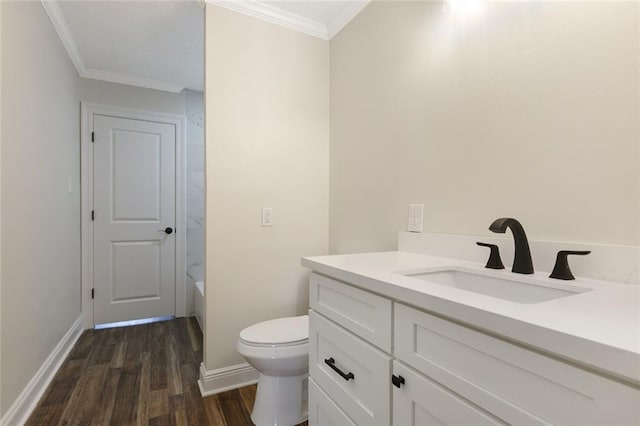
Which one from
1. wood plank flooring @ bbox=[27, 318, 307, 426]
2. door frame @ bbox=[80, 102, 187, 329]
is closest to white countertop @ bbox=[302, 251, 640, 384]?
wood plank flooring @ bbox=[27, 318, 307, 426]

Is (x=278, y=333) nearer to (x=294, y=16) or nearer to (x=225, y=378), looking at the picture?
(x=225, y=378)

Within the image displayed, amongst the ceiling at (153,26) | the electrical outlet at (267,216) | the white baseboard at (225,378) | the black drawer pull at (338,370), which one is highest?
the ceiling at (153,26)

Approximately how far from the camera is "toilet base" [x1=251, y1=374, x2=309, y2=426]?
1.54m

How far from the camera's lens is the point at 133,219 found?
303 centimetres

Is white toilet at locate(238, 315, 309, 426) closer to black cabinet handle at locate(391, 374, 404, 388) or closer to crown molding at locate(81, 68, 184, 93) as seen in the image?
black cabinet handle at locate(391, 374, 404, 388)

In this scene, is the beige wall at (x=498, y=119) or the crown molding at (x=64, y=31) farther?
the crown molding at (x=64, y=31)

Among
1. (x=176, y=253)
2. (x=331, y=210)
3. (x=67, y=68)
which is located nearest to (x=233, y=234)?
(x=331, y=210)

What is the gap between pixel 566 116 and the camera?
3.20 feet

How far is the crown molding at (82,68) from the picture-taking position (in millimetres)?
1991

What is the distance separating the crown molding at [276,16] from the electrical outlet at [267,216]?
1.18 metres

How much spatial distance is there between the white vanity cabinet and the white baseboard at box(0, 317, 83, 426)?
1423mm

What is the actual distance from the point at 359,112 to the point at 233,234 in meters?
1.05

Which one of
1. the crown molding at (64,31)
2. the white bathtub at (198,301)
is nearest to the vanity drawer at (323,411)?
the white bathtub at (198,301)

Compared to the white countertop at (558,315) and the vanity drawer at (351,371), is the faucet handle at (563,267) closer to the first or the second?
the white countertop at (558,315)
